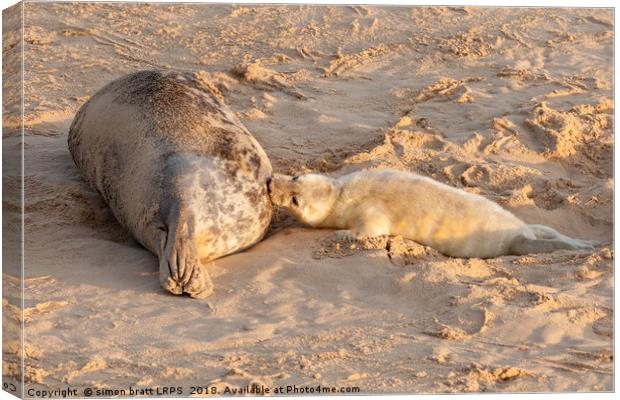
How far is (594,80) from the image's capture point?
28.9 ft

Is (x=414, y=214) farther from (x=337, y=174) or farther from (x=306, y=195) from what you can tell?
(x=337, y=174)

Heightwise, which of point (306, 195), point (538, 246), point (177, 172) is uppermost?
point (177, 172)

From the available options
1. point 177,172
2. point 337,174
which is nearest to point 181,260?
point 177,172

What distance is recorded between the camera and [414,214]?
20.3ft

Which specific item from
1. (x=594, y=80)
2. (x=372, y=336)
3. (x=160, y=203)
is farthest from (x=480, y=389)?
(x=594, y=80)

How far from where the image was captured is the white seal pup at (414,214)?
6199 mm

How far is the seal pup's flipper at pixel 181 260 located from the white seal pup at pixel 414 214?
70 cm

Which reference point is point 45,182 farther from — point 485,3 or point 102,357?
point 485,3

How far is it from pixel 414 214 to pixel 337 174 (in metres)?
1.09

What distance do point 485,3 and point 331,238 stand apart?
1581mm

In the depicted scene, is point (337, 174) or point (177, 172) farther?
point (337, 174)

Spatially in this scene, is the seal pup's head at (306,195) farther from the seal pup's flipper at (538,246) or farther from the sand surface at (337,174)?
the seal pup's flipper at (538,246)

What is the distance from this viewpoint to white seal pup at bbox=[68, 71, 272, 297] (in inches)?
224

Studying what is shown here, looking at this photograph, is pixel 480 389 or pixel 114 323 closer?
pixel 480 389
